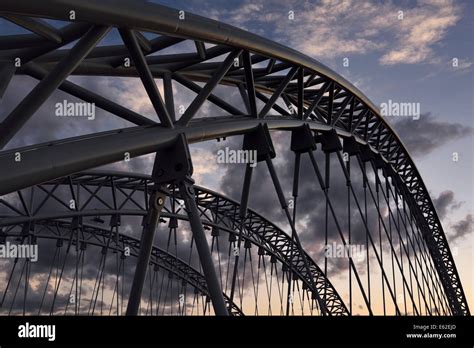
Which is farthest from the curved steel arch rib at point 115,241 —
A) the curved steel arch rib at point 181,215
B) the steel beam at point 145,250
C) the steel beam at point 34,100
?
the steel beam at point 34,100

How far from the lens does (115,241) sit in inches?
1716

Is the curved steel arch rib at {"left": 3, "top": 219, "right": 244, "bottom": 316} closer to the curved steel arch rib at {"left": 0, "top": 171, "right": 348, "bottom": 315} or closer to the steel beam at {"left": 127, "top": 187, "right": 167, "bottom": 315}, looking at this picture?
the curved steel arch rib at {"left": 0, "top": 171, "right": 348, "bottom": 315}

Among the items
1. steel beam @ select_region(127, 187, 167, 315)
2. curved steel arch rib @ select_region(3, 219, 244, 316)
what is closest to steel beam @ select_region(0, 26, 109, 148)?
steel beam @ select_region(127, 187, 167, 315)

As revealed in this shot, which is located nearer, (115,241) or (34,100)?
(34,100)

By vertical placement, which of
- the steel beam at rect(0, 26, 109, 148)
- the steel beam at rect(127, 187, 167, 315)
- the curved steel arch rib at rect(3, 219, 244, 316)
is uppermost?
the curved steel arch rib at rect(3, 219, 244, 316)

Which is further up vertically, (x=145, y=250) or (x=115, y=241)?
(x=115, y=241)

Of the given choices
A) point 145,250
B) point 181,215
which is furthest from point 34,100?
point 181,215

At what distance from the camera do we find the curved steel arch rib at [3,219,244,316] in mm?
39812

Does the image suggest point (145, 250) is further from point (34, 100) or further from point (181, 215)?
point (181, 215)

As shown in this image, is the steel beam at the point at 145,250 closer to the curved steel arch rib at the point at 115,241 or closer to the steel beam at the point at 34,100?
the steel beam at the point at 34,100

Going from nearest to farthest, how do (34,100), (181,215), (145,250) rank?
(34,100)
(145,250)
(181,215)

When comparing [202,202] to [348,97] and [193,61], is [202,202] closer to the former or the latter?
[348,97]
